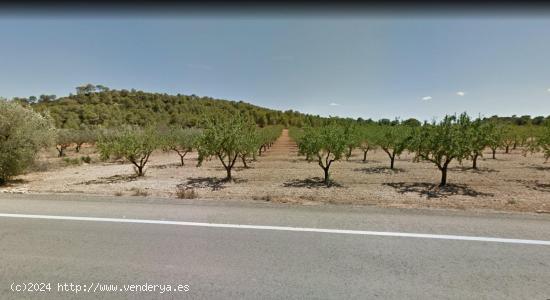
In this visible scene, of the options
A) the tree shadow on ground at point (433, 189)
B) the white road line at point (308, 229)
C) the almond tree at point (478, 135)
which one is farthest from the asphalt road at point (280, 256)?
the almond tree at point (478, 135)

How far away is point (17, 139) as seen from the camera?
38.3 feet

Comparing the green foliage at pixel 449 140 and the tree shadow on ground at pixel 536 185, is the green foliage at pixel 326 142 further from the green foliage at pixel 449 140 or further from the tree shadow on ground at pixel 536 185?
the tree shadow on ground at pixel 536 185

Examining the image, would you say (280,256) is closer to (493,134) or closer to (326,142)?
(326,142)

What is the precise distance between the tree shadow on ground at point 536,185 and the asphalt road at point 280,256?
288 inches

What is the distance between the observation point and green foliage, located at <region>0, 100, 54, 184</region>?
11398mm

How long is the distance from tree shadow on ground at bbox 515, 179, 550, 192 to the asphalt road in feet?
24.0

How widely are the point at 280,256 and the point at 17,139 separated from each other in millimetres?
13602

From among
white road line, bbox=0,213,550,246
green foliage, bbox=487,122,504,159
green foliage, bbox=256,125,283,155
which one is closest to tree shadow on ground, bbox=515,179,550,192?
green foliage, bbox=487,122,504,159

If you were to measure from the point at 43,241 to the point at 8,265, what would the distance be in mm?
839

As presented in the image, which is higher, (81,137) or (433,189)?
(81,137)

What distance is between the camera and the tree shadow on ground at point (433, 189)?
9.95 metres

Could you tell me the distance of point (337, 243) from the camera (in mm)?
4410

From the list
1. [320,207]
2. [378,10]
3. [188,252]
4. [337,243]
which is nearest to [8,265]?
[188,252]

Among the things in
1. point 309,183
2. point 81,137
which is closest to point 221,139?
point 309,183
